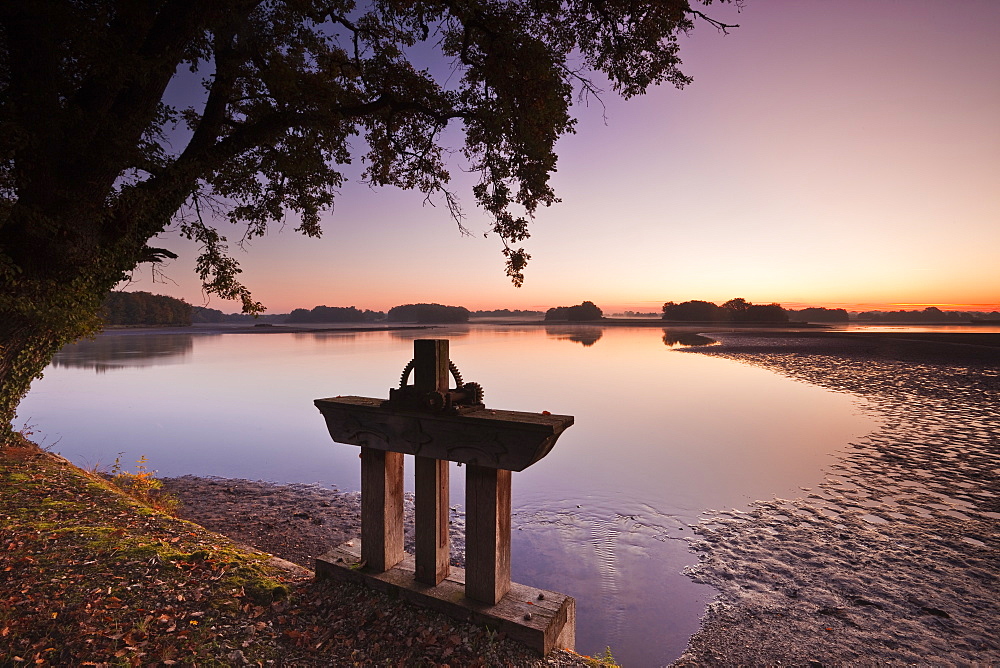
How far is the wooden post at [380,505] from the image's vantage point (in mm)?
4984

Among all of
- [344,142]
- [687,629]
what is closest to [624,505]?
[687,629]

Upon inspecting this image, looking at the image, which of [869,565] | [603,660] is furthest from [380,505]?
[869,565]

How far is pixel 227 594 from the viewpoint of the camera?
484 cm

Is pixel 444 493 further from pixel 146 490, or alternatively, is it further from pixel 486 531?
pixel 146 490

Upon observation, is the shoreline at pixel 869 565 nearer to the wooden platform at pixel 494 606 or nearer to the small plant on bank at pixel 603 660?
the small plant on bank at pixel 603 660

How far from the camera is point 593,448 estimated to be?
583 inches

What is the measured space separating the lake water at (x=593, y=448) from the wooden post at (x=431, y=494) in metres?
2.19

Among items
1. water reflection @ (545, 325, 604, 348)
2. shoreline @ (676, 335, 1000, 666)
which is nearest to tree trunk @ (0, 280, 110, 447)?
shoreline @ (676, 335, 1000, 666)

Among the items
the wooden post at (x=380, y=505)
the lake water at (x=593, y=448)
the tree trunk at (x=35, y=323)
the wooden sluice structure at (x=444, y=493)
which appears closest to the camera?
the wooden sluice structure at (x=444, y=493)

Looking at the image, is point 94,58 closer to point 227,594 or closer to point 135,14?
point 135,14

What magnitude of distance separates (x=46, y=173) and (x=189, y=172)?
1583 mm

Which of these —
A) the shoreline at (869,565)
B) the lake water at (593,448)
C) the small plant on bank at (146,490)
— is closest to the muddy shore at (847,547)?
the shoreline at (869,565)

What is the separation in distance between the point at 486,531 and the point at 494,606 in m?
0.74

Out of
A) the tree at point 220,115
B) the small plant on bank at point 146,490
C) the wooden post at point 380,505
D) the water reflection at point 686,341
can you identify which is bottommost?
the small plant on bank at point 146,490
